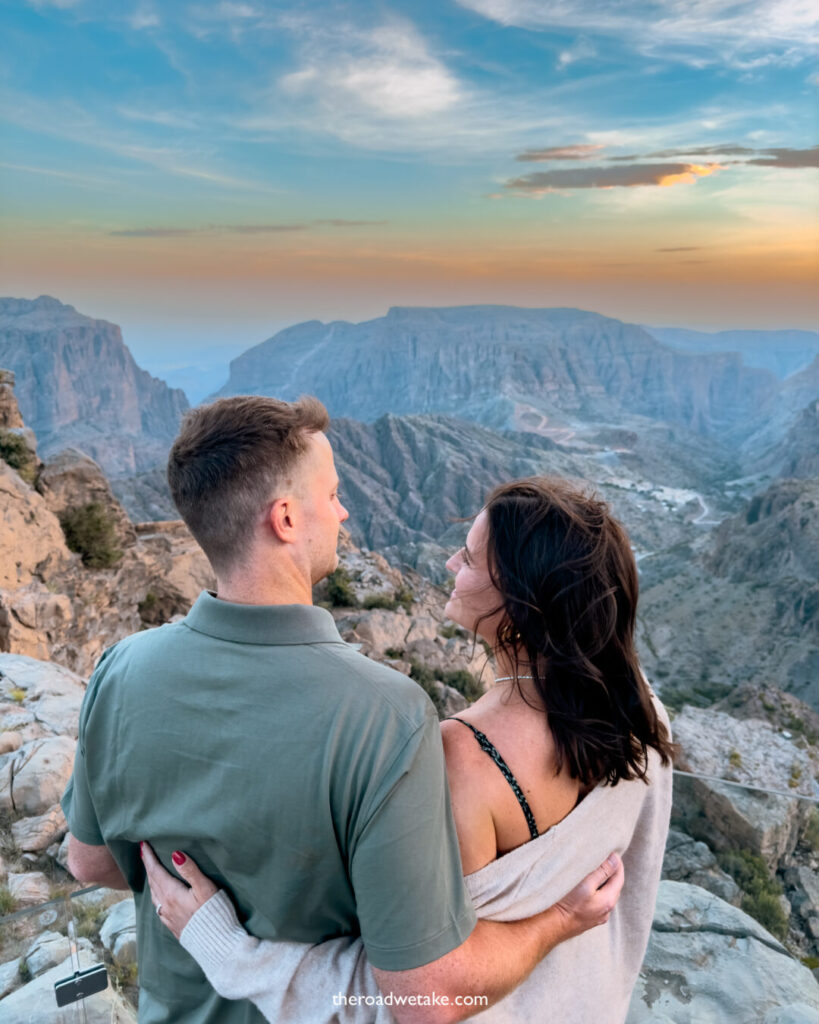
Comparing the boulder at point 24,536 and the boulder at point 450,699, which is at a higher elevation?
the boulder at point 24,536

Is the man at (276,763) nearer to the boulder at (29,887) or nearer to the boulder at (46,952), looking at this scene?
the boulder at (46,952)

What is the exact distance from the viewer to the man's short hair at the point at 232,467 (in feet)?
5.19

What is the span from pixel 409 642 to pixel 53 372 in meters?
162

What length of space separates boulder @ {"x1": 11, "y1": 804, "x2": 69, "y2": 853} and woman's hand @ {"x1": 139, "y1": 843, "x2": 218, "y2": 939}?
3.45 m

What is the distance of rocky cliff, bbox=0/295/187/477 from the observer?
14638cm

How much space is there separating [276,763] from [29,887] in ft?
10.4

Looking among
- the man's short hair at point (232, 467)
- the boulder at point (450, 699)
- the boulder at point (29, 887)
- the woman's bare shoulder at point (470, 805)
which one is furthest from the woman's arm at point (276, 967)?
the boulder at point (450, 699)

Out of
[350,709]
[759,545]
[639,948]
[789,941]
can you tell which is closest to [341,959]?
[350,709]

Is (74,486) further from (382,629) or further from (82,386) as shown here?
(82,386)

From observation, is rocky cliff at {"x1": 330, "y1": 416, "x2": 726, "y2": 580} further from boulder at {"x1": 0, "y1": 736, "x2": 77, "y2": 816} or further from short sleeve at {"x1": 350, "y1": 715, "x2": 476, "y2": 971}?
short sleeve at {"x1": 350, "y1": 715, "x2": 476, "y2": 971}

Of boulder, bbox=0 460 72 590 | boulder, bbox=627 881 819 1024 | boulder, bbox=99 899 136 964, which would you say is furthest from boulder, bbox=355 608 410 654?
boulder, bbox=99 899 136 964

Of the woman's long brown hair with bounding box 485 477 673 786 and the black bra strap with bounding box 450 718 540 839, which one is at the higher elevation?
the woman's long brown hair with bounding box 485 477 673 786

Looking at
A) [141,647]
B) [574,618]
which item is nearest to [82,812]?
[141,647]

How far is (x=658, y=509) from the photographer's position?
110750 millimetres
